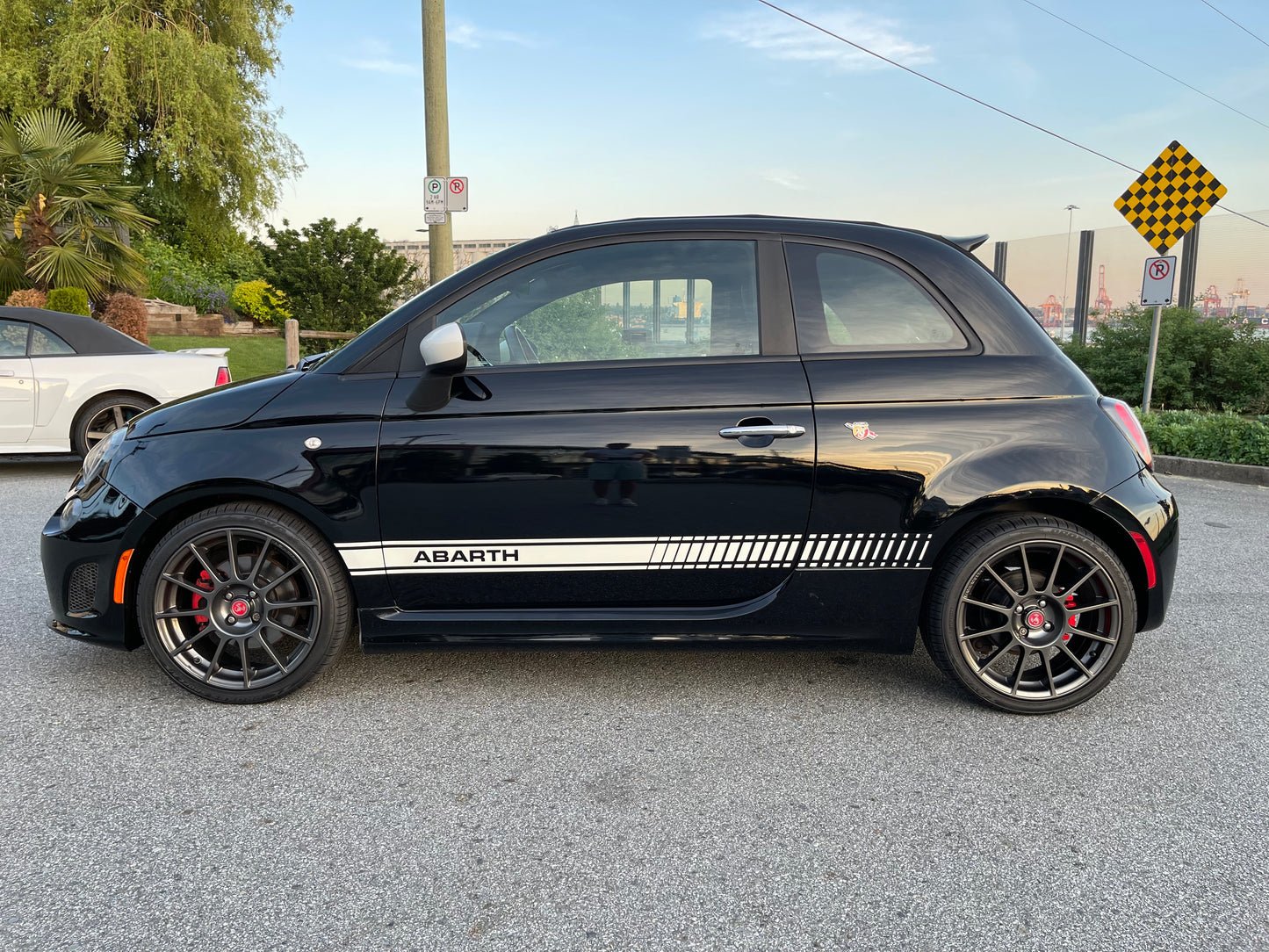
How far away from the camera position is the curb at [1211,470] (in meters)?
8.08

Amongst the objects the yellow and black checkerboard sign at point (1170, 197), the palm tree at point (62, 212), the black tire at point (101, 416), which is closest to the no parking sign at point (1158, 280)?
the yellow and black checkerboard sign at point (1170, 197)

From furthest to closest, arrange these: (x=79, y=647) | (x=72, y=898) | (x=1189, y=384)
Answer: (x=1189, y=384) < (x=79, y=647) < (x=72, y=898)

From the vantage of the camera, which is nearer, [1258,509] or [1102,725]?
[1102,725]

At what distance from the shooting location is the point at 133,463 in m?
3.22

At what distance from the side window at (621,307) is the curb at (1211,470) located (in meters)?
6.93

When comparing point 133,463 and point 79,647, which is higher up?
point 133,463

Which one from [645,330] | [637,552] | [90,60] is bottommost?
[637,552]

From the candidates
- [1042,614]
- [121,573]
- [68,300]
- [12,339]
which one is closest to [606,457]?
[1042,614]

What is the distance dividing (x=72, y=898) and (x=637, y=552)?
1.78m

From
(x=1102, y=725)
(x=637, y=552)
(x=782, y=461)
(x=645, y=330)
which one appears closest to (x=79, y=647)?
(x=637, y=552)

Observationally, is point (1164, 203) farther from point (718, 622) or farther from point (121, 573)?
point (121, 573)

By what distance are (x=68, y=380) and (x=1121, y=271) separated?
17195mm

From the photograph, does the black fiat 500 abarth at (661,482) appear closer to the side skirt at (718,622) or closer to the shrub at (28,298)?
the side skirt at (718,622)

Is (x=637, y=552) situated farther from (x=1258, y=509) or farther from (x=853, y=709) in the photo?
(x=1258, y=509)
